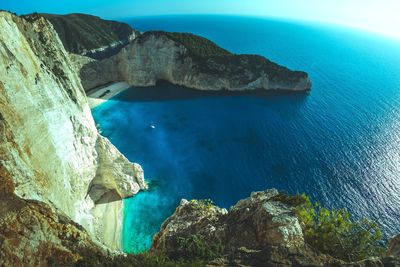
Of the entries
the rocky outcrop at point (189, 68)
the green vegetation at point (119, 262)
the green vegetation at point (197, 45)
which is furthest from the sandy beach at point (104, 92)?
the green vegetation at point (119, 262)

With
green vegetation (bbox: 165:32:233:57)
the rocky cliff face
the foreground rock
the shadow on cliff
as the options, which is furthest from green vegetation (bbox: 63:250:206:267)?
green vegetation (bbox: 165:32:233:57)

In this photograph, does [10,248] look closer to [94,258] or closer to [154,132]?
[94,258]

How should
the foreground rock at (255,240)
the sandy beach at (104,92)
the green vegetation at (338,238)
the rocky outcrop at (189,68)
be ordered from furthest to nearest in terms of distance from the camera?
the rocky outcrop at (189,68) < the sandy beach at (104,92) < the green vegetation at (338,238) < the foreground rock at (255,240)

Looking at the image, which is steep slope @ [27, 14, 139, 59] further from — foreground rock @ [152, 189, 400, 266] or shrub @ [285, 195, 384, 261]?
shrub @ [285, 195, 384, 261]

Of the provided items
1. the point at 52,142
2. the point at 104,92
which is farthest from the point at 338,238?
the point at 104,92

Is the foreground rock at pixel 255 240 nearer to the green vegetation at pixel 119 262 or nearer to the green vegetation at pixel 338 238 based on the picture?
the green vegetation at pixel 338 238

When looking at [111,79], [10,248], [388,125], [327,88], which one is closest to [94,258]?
[10,248]
